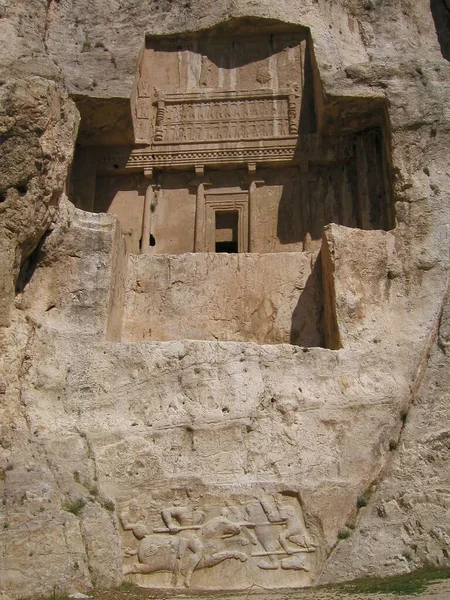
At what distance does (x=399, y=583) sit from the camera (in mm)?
6785

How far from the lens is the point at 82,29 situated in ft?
41.2

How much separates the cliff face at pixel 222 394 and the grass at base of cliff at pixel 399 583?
0.54 feet

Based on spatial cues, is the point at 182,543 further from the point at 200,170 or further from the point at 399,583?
the point at 200,170

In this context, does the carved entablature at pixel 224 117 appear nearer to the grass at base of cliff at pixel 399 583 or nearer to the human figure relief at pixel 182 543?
the human figure relief at pixel 182 543

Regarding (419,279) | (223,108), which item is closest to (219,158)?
(223,108)

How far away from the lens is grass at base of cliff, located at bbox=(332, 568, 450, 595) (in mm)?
6452

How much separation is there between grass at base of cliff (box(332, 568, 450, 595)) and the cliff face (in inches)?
6.4

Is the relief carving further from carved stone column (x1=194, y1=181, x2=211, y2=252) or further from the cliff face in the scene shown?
the cliff face

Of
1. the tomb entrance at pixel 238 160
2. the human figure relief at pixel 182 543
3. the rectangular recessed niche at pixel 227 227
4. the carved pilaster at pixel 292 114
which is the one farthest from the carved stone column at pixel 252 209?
the human figure relief at pixel 182 543

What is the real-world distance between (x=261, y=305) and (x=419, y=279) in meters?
2.23

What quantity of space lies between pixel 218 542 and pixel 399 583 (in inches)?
74.6

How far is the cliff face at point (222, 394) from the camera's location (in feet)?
24.3

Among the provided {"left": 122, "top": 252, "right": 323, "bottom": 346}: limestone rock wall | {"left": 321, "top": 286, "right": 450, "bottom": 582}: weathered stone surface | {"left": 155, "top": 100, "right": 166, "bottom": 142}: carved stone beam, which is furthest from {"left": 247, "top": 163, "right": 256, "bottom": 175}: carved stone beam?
{"left": 321, "top": 286, "right": 450, "bottom": 582}: weathered stone surface

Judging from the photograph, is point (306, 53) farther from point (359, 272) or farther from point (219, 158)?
point (359, 272)
